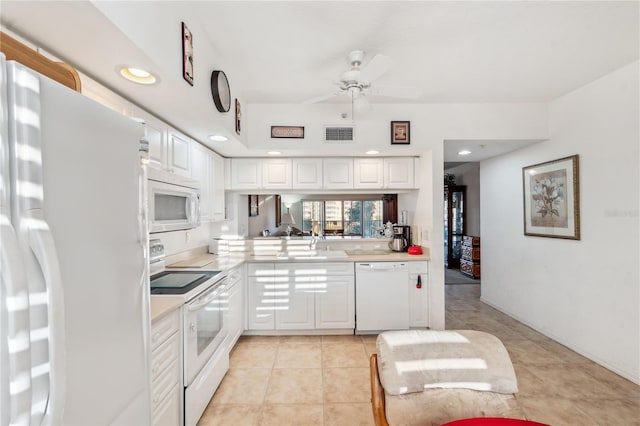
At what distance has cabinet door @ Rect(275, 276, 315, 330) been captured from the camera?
3123mm

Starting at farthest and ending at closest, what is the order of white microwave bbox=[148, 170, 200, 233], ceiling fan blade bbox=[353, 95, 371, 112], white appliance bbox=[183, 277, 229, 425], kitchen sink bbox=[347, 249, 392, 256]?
kitchen sink bbox=[347, 249, 392, 256] < ceiling fan blade bbox=[353, 95, 371, 112] < white appliance bbox=[183, 277, 229, 425] < white microwave bbox=[148, 170, 200, 233]

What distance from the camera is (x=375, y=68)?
6.18ft

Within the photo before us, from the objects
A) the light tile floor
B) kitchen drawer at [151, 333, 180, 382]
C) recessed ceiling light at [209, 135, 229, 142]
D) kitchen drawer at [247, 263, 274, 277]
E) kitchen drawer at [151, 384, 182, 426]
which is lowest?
the light tile floor

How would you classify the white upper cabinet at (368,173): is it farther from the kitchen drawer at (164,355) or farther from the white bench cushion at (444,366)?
the kitchen drawer at (164,355)

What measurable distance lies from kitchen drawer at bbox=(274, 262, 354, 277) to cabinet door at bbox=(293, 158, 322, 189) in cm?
96

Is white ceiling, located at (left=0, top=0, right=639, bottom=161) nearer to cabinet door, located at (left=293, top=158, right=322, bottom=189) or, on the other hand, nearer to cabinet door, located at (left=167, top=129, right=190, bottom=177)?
cabinet door, located at (left=167, top=129, right=190, bottom=177)

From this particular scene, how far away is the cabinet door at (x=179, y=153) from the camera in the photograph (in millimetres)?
2195

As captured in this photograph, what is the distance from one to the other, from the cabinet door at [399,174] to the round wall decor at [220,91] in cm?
196

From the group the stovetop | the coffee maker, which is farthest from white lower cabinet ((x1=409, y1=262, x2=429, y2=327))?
the stovetop

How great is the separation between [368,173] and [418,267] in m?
1.26

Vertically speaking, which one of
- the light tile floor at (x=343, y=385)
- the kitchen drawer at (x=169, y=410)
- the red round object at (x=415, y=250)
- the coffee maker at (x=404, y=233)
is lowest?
the light tile floor at (x=343, y=385)

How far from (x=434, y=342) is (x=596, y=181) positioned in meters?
2.59

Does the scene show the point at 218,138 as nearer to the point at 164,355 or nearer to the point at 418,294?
the point at 164,355

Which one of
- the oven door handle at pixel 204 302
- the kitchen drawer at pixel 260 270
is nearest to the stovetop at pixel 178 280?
the oven door handle at pixel 204 302
